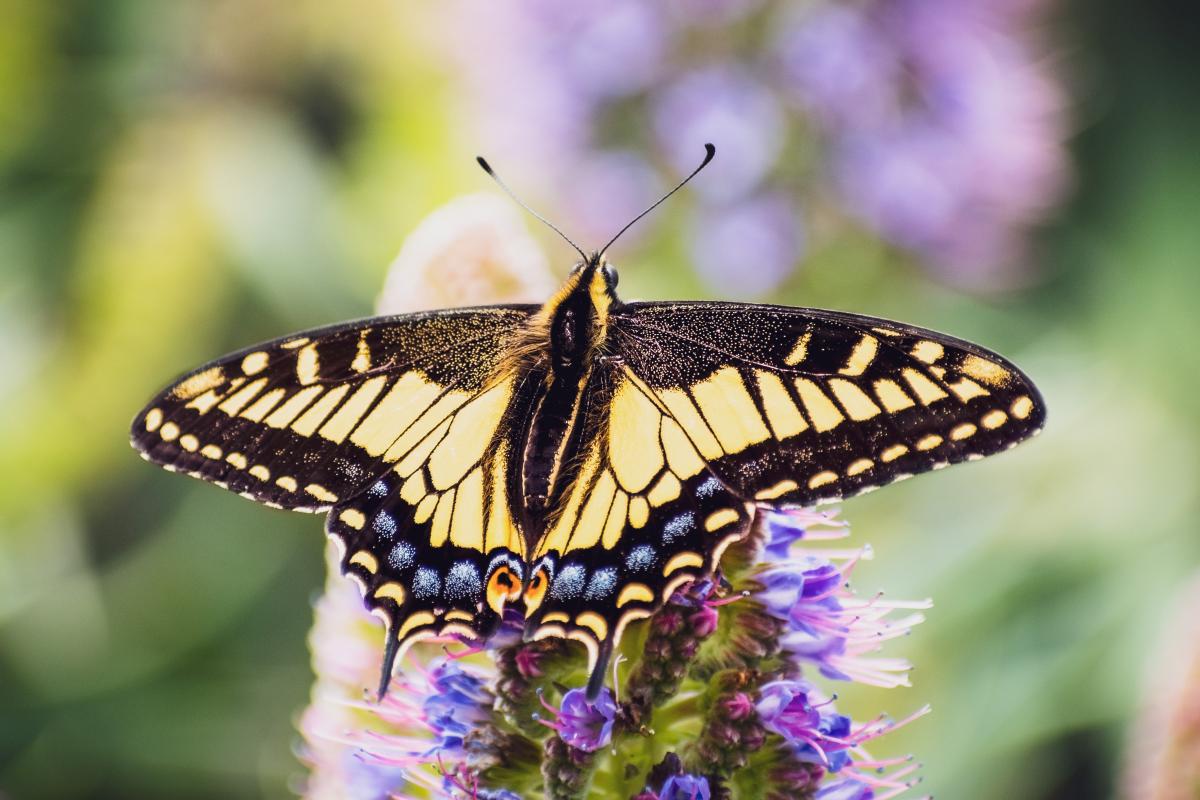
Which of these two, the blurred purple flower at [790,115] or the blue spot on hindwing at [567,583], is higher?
the blurred purple flower at [790,115]

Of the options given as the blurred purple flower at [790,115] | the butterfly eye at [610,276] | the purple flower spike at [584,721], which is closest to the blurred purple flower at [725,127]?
the blurred purple flower at [790,115]

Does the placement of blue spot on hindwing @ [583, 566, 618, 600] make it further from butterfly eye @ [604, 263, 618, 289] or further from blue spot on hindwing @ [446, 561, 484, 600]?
butterfly eye @ [604, 263, 618, 289]

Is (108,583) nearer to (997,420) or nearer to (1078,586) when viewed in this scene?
(1078,586)

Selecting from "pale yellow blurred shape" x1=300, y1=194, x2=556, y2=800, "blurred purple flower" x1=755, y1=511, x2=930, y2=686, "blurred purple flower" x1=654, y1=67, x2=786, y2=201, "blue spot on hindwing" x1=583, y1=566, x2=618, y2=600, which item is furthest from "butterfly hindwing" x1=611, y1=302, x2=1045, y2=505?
"blurred purple flower" x1=654, y1=67, x2=786, y2=201

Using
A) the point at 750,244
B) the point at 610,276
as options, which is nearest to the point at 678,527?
the point at 610,276

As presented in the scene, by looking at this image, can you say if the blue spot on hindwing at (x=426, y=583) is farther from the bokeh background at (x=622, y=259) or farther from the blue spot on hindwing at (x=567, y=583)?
the bokeh background at (x=622, y=259)

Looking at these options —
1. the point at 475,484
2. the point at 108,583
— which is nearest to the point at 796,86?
the point at 475,484

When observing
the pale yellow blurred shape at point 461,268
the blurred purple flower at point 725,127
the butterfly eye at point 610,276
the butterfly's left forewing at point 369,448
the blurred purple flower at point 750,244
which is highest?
the blurred purple flower at point 725,127
